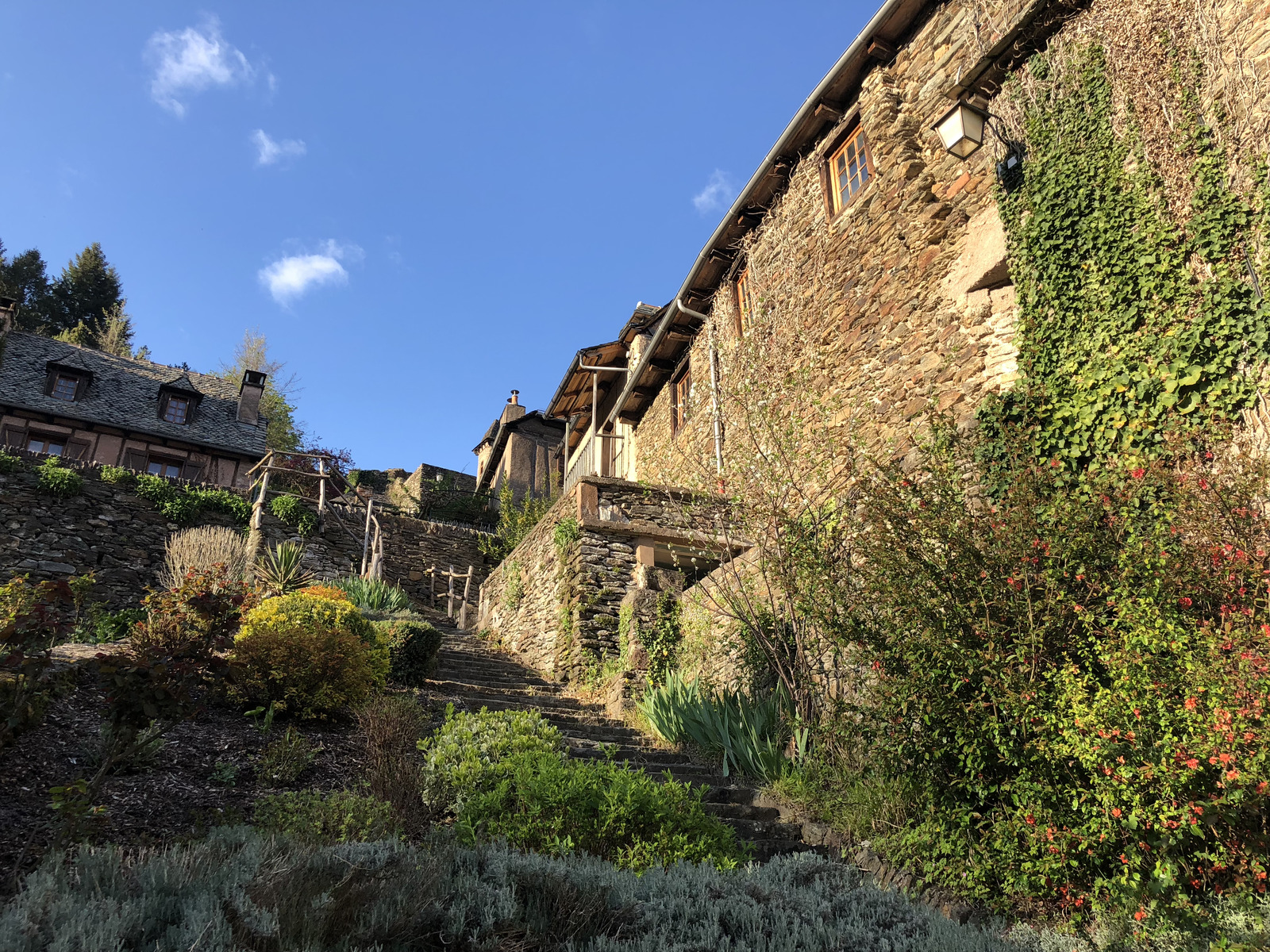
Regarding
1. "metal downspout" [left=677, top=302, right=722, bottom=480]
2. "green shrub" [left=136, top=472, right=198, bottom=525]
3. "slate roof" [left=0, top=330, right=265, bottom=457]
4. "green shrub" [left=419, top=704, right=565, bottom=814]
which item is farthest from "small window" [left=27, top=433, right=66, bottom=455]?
"green shrub" [left=419, top=704, right=565, bottom=814]

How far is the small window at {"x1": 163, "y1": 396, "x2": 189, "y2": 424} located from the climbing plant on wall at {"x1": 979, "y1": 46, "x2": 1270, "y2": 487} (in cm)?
2383

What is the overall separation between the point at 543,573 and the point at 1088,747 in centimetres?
876

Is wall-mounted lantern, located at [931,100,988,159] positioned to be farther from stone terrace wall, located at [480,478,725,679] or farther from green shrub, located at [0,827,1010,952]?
green shrub, located at [0,827,1010,952]

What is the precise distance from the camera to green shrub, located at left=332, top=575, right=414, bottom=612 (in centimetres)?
1338

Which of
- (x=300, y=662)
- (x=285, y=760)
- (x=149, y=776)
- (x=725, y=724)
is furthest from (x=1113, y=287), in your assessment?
(x=149, y=776)

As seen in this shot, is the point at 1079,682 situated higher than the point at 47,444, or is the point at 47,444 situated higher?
the point at 47,444

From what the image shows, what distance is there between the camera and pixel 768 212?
12.0m

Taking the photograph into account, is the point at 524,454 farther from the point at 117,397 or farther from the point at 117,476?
the point at 117,476

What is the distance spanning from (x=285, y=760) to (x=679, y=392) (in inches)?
412

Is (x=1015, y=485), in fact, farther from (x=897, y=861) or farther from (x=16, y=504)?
(x=16, y=504)

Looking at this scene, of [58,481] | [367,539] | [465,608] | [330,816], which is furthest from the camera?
[465,608]

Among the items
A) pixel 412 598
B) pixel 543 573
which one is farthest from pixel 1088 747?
pixel 412 598

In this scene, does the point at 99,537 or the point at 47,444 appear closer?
the point at 99,537

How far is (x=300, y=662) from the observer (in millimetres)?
7246
